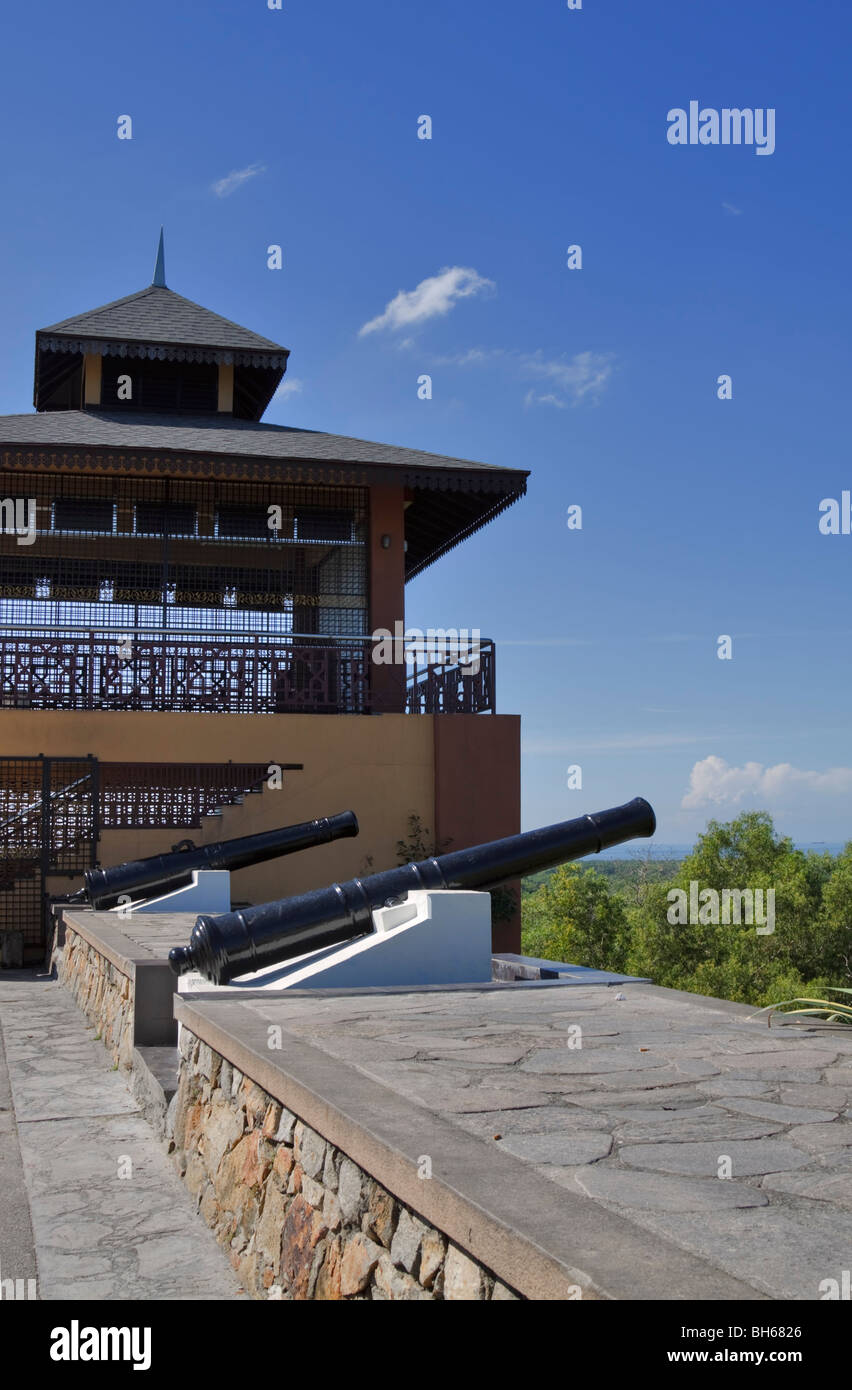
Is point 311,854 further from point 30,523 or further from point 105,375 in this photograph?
point 105,375

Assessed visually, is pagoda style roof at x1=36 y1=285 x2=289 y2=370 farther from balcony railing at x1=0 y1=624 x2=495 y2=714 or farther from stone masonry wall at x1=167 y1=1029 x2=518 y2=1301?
stone masonry wall at x1=167 y1=1029 x2=518 y2=1301

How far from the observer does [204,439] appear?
53.7 feet

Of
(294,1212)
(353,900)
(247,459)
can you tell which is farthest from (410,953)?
(247,459)

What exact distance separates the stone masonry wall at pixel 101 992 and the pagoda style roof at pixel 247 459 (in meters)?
6.60

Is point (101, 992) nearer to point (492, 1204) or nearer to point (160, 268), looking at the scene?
point (492, 1204)

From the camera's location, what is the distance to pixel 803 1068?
420cm

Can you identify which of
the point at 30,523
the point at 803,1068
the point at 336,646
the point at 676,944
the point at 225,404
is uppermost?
the point at 225,404

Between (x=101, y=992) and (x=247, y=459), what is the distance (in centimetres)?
870

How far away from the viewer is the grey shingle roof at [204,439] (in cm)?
1535

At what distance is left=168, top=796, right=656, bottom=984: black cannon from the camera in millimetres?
6043

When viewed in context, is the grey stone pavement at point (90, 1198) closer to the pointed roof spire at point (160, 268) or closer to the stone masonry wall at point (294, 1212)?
the stone masonry wall at point (294, 1212)

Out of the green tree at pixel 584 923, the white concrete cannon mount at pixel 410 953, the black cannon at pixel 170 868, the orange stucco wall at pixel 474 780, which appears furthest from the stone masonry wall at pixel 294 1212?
→ the green tree at pixel 584 923
